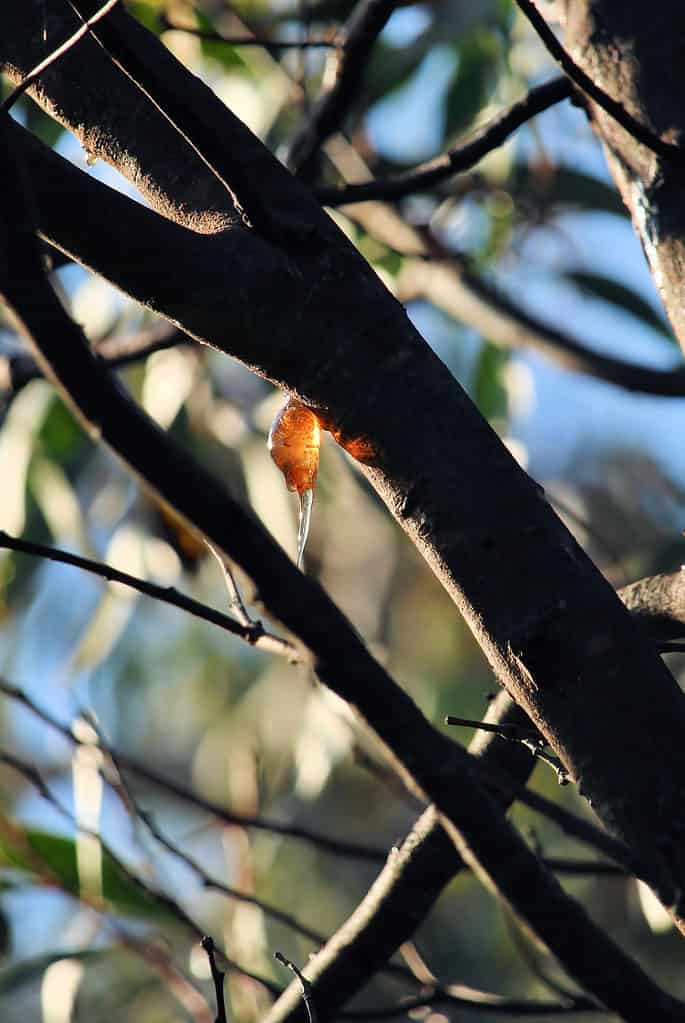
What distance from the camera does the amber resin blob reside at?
71cm

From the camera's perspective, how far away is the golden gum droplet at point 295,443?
715mm

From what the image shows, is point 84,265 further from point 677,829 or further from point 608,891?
point 608,891

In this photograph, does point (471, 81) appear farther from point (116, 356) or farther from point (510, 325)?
point (116, 356)

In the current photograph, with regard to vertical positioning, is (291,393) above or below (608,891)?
below

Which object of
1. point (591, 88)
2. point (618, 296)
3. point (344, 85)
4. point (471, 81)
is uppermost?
point (471, 81)

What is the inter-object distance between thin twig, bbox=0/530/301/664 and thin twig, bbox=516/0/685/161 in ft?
1.28

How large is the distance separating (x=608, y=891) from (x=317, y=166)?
12.1ft

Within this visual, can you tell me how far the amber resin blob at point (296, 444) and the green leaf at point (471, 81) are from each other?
147 centimetres

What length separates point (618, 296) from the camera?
2193 mm

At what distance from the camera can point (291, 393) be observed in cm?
67

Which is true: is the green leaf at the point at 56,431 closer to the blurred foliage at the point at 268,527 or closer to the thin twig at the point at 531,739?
the blurred foliage at the point at 268,527

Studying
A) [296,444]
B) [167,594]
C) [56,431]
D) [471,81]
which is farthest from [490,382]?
[167,594]

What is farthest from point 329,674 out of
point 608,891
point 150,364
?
point 608,891

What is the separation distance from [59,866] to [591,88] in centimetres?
103
